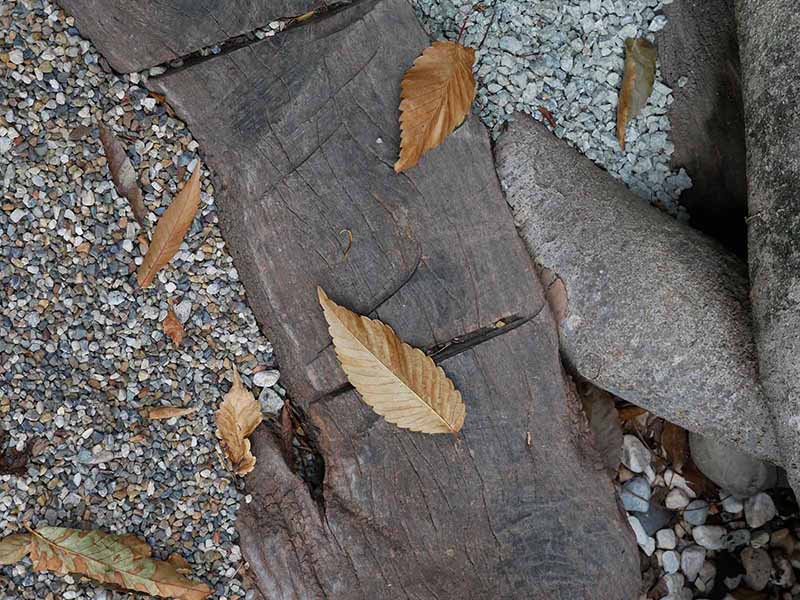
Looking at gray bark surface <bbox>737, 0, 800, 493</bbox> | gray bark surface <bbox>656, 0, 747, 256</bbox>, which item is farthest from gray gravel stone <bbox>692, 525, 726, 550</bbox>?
gray bark surface <bbox>656, 0, 747, 256</bbox>

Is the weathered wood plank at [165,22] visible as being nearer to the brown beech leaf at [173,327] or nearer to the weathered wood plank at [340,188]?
the weathered wood plank at [340,188]

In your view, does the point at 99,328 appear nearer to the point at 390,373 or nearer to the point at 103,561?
the point at 103,561

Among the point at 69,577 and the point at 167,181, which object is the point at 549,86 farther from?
the point at 69,577

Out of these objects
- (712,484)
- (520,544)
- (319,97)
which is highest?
(319,97)

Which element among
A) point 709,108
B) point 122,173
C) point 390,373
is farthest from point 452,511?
point 709,108

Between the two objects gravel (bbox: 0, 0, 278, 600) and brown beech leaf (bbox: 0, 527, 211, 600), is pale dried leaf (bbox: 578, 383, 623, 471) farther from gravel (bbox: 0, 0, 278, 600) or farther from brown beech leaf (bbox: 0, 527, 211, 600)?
brown beech leaf (bbox: 0, 527, 211, 600)

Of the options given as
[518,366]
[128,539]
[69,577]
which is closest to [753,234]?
[518,366]
